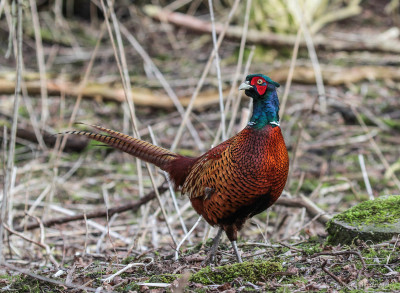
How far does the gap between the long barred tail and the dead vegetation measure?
298mm

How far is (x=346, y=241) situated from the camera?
363 centimetres

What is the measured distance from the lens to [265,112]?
345cm

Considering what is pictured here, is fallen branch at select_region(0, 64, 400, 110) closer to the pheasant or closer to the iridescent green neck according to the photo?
the pheasant

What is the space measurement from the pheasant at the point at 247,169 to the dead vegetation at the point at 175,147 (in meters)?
0.36

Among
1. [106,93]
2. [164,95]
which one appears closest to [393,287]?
[106,93]

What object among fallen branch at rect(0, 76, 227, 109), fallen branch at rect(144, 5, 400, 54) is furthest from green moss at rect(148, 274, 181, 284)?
fallen branch at rect(144, 5, 400, 54)

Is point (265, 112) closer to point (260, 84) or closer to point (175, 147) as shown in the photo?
point (260, 84)

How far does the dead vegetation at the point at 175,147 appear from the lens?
324cm

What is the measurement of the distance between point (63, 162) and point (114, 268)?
3796 millimetres

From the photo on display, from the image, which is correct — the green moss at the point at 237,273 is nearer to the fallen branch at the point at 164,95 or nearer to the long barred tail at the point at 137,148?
the long barred tail at the point at 137,148

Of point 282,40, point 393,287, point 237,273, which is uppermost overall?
point 282,40

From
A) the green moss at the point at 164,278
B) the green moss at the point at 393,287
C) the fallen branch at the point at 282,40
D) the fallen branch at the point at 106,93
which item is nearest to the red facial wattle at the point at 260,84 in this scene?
the green moss at the point at 164,278

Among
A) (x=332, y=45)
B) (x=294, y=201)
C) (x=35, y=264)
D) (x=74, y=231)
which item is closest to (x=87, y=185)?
(x=74, y=231)

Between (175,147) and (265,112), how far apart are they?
1.66 m
